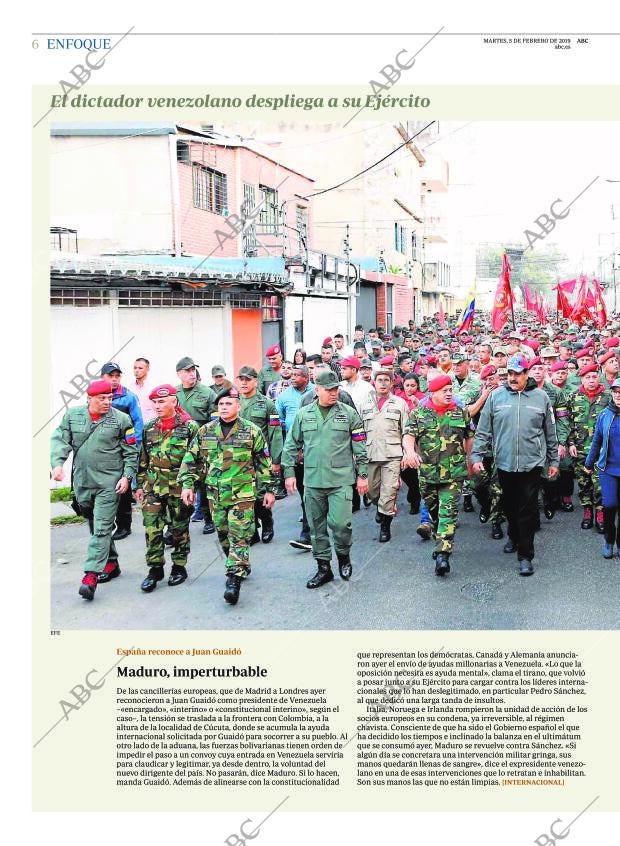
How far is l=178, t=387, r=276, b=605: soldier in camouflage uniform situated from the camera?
591 cm

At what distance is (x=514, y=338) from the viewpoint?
Answer: 10023 mm

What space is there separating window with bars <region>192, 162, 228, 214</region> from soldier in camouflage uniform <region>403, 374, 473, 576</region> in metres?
10.2

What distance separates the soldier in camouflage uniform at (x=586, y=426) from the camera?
7.71m

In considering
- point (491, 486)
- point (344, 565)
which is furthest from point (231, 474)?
point (491, 486)

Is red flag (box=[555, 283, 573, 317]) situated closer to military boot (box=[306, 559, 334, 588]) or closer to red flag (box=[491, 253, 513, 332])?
red flag (box=[491, 253, 513, 332])

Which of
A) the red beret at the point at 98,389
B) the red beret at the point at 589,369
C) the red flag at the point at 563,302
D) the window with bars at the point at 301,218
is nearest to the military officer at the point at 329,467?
the red beret at the point at 98,389

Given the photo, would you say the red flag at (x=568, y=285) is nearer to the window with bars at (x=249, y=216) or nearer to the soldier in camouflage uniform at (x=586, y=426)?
the window with bars at (x=249, y=216)

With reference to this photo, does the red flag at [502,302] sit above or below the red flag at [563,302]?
below

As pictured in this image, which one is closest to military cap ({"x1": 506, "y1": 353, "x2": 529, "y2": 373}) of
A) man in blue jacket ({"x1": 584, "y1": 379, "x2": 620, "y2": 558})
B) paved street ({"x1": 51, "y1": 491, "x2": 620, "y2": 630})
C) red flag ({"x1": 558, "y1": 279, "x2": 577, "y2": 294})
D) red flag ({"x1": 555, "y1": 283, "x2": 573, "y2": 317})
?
man in blue jacket ({"x1": 584, "y1": 379, "x2": 620, "y2": 558})

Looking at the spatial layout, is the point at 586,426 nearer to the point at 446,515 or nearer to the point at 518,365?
the point at 518,365

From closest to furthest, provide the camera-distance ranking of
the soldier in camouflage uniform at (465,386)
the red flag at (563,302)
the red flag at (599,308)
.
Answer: the soldier in camouflage uniform at (465,386)
the red flag at (599,308)
the red flag at (563,302)

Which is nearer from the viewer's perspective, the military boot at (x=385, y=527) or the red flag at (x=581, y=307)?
the military boot at (x=385, y=527)

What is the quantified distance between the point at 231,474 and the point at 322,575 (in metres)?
1.08

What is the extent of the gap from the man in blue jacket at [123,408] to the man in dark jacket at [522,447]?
9.72 ft
